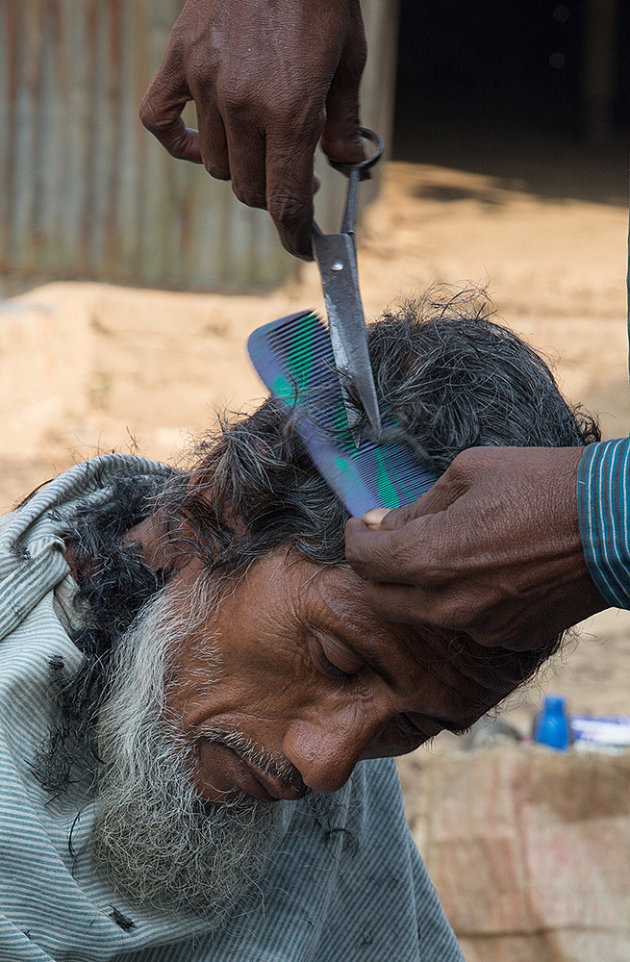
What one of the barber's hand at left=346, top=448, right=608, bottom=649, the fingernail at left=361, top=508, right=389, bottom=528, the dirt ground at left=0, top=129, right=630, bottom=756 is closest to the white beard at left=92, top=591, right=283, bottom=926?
the fingernail at left=361, top=508, right=389, bottom=528

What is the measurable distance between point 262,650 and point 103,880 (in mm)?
490

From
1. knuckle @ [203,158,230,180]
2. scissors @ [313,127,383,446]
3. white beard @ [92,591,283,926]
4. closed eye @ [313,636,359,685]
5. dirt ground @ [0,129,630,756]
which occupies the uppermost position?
knuckle @ [203,158,230,180]

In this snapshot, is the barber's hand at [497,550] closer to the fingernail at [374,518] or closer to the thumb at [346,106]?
the fingernail at [374,518]

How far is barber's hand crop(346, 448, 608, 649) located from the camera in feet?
4.09

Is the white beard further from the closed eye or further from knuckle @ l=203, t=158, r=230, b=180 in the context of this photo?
knuckle @ l=203, t=158, r=230, b=180

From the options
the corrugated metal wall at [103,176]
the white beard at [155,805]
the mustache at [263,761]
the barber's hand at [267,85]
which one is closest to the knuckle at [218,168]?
the barber's hand at [267,85]

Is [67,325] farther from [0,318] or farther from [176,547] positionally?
[176,547]

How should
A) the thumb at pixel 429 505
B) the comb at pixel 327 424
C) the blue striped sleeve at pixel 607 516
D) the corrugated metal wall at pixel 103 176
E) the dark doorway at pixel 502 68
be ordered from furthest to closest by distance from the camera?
1. the dark doorway at pixel 502 68
2. the corrugated metal wall at pixel 103 176
3. the comb at pixel 327 424
4. the thumb at pixel 429 505
5. the blue striped sleeve at pixel 607 516

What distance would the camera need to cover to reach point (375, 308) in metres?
6.73

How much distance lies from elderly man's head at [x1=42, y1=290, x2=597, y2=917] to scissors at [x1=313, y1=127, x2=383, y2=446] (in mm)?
57

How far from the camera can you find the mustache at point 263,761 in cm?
189

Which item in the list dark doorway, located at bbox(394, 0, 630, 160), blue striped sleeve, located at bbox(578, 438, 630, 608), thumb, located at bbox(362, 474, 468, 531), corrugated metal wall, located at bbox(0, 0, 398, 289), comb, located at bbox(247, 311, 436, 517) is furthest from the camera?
dark doorway, located at bbox(394, 0, 630, 160)

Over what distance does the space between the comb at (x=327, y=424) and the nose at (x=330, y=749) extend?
39 cm

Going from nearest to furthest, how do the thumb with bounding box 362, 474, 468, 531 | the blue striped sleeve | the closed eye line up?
1. the blue striped sleeve
2. the thumb with bounding box 362, 474, 468, 531
3. the closed eye
